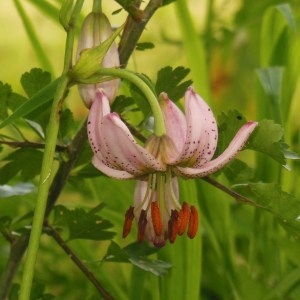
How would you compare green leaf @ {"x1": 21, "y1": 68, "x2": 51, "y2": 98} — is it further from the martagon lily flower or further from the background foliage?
the martagon lily flower

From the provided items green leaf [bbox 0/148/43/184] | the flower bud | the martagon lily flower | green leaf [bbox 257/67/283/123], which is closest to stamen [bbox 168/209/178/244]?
the martagon lily flower

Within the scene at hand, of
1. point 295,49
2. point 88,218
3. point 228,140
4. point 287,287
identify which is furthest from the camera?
point 295,49

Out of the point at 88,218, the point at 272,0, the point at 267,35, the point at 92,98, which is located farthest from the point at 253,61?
the point at 92,98

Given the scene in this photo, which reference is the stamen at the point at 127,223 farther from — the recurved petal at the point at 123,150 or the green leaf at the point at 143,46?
the green leaf at the point at 143,46

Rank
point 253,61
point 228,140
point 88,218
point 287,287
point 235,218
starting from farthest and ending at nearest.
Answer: point 253,61 → point 235,218 → point 287,287 → point 88,218 → point 228,140

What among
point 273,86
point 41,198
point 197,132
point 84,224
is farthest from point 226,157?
point 273,86

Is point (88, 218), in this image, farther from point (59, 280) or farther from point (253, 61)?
point (253, 61)

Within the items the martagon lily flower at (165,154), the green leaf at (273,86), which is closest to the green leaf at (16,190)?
the martagon lily flower at (165,154)

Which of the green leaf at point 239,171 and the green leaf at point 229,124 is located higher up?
the green leaf at point 229,124

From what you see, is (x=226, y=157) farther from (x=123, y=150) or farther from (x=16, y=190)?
(x=16, y=190)
